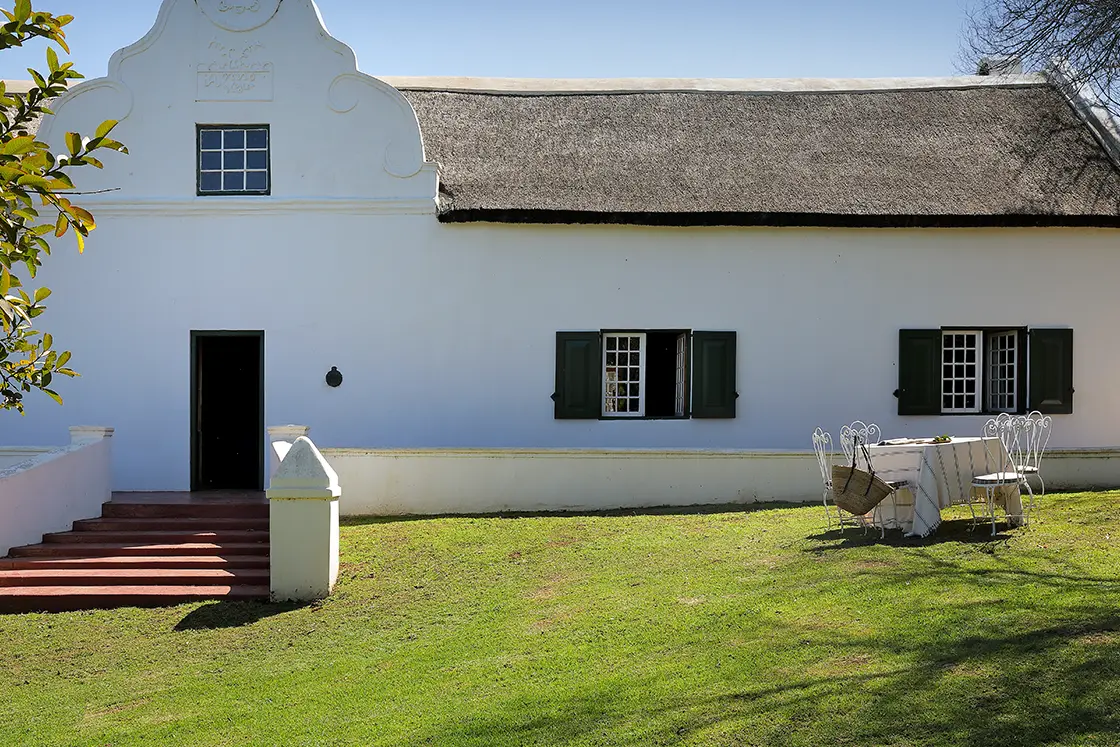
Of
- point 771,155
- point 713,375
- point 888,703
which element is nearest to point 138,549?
point 713,375

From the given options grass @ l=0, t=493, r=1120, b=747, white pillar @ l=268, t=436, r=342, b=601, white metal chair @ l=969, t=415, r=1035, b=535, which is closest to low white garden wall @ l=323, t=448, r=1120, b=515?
grass @ l=0, t=493, r=1120, b=747

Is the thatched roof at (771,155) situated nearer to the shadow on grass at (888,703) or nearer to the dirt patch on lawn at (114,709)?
the dirt patch on lawn at (114,709)

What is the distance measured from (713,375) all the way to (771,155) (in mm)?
3387

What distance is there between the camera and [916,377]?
583 inches

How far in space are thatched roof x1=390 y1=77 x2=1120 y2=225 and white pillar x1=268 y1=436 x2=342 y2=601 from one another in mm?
5071

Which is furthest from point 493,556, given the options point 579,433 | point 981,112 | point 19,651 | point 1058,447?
point 981,112

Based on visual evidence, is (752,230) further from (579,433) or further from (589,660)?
(589,660)

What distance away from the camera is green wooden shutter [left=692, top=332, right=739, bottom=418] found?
1467 centimetres

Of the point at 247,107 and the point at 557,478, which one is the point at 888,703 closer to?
the point at 557,478

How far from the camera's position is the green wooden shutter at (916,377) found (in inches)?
583

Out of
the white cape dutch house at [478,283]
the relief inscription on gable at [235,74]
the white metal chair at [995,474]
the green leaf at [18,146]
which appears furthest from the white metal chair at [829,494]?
the relief inscription on gable at [235,74]

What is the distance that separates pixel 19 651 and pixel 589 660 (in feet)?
16.9

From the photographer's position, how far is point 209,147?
48.5 ft

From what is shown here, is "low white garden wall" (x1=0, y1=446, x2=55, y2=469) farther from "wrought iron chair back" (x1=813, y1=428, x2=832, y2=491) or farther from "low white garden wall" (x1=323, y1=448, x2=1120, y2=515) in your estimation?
"wrought iron chair back" (x1=813, y1=428, x2=832, y2=491)
